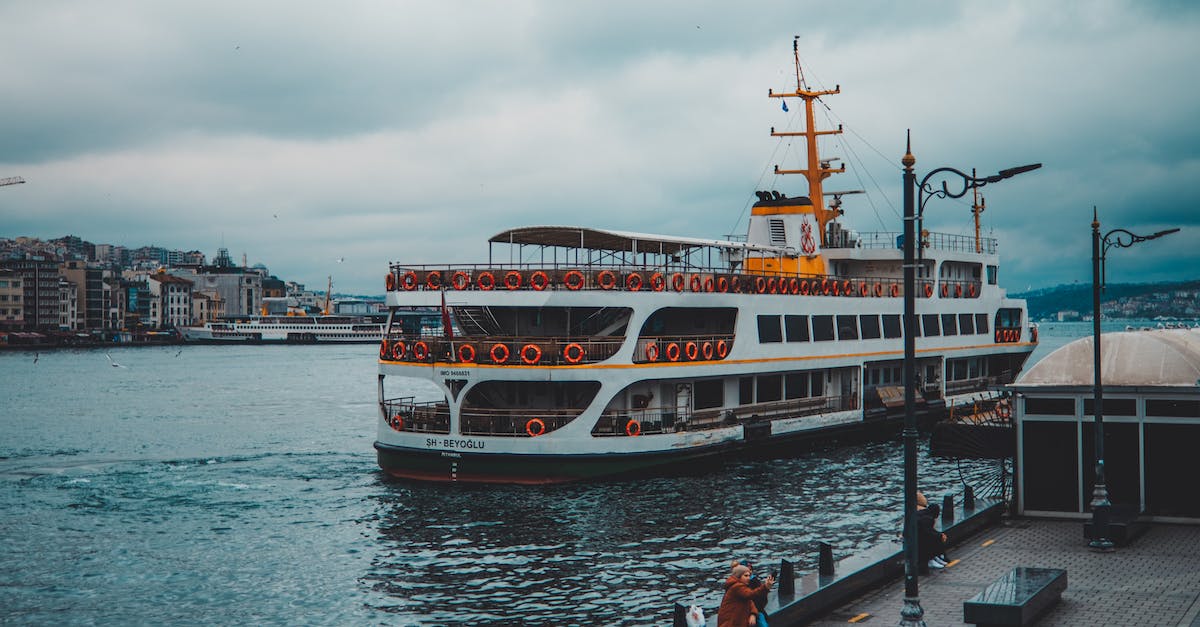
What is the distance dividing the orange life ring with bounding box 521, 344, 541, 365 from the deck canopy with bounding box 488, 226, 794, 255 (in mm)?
4748

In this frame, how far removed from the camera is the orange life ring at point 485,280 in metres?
33.6

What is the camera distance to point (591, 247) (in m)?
39.5

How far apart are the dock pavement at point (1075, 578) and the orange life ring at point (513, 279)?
16.5 m

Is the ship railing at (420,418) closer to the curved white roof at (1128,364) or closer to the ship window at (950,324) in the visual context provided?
the curved white roof at (1128,364)

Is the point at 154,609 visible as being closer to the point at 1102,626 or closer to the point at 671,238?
the point at 1102,626

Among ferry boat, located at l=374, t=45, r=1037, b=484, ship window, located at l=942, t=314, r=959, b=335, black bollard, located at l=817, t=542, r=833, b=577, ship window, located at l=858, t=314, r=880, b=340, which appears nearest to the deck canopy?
ferry boat, located at l=374, t=45, r=1037, b=484

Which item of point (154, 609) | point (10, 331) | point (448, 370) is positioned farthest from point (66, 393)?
point (10, 331)

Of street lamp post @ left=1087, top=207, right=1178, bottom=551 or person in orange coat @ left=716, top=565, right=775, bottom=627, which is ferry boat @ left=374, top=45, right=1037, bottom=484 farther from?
person in orange coat @ left=716, top=565, right=775, bottom=627

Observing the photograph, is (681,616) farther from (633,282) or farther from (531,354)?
(633,282)

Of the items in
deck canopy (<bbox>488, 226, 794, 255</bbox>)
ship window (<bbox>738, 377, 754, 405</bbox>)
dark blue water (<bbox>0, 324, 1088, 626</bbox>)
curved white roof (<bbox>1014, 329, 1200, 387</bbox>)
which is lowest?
dark blue water (<bbox>0, 324, 1088, 626</bbox>)

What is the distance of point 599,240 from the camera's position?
37.9 meters

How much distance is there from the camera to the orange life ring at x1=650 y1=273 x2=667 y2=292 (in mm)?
34625

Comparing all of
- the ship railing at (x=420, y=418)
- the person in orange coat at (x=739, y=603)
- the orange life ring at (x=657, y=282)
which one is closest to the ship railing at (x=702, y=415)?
the orange life ring at (x=657, y=282)

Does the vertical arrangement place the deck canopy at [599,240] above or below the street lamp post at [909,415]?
above
